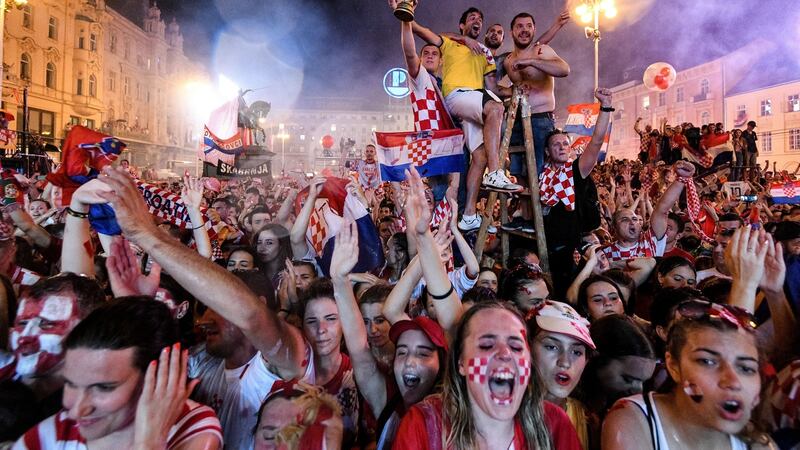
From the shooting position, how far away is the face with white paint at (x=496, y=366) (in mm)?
2152

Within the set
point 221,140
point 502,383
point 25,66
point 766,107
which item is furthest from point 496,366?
point 766,107

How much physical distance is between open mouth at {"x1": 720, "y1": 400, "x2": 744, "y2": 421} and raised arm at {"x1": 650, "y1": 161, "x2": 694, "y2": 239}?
4163 millimetres

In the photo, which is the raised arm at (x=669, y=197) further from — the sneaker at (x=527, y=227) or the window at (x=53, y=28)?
the window at (x=53, y=28)

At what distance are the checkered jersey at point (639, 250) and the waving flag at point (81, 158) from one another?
5.65 meters

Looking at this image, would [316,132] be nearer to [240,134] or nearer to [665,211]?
[240,134]

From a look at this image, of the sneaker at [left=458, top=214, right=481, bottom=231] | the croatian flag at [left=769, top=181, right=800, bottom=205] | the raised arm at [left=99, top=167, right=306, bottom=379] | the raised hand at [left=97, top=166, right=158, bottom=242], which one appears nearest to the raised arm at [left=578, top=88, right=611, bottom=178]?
the sneaker at [left=458, top=214, right=481, bottom=231]

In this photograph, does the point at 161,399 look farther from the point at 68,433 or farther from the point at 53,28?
the point at 53,28

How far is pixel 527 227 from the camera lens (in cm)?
605

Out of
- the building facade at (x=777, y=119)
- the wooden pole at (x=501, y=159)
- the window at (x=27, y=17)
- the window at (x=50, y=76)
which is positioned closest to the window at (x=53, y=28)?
the window at (x=50, y=76)

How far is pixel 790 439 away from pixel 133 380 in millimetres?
2738

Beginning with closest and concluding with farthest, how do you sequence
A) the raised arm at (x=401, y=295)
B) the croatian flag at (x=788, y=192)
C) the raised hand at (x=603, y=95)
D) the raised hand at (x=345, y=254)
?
the raised hand at (x=345, y=254) < the raised arm at (x=401, y=295) < the raised hand at (x=603, y=95) < the croatian flag at (x=788, y=192)

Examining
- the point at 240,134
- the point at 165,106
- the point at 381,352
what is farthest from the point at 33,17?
the point at 381,352

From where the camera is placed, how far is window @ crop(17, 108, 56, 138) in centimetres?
Result: 3925

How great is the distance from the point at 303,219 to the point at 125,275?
2.62m
